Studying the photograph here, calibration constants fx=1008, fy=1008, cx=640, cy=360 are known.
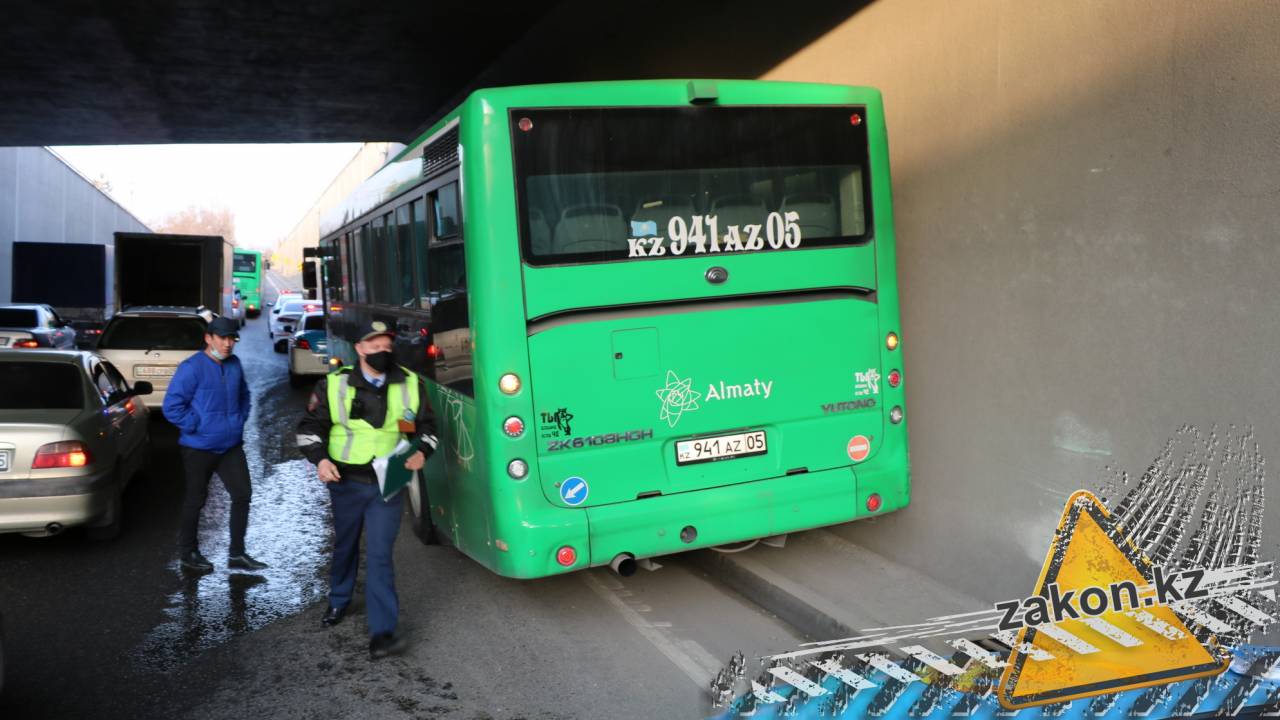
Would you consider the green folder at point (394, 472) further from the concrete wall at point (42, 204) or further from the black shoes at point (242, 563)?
the concrete wall at point (42, 204)

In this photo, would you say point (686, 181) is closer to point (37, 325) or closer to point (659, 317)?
point (659, 317)

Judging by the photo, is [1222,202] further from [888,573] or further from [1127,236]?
[888,573]

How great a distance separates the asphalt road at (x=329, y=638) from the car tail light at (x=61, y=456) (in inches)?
29.6

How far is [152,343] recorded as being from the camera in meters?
14.0

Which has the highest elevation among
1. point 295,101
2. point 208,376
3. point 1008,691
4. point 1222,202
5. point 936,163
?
point 295,101

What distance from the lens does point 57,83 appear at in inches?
694

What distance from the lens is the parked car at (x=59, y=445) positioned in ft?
22.9

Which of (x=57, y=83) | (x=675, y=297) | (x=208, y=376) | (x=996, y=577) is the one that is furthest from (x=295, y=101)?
(x=996, y=577)

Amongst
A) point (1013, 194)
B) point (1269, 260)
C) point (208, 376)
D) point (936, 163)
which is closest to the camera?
point (1269, 260)

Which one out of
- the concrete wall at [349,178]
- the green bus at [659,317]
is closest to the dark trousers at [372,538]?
the green bus at [659,317]

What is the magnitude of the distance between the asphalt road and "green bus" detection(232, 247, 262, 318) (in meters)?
51.2

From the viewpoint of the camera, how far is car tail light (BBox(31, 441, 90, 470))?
278 inches

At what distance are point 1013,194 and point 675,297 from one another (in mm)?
1906

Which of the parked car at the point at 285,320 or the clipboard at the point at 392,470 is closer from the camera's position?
the clipboard at the point at 392,470
